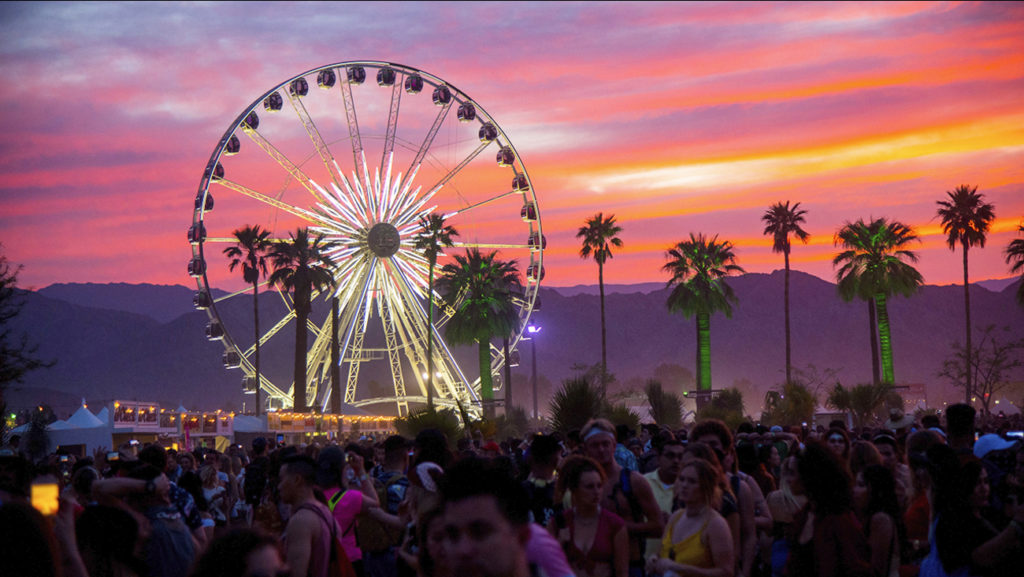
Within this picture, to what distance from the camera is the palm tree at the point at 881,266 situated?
214 feet

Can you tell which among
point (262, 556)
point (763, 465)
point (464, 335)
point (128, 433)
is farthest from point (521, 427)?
point (262, 556)

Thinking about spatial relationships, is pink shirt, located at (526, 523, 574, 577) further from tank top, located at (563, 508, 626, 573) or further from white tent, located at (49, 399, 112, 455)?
white tent, located at (49, 399, 112, 455)

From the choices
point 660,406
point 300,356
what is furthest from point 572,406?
point 300,356

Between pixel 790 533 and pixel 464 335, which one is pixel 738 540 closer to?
pixel 790 533

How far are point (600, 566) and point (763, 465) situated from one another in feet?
14.5

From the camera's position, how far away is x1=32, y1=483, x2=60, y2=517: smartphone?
4.93 metres

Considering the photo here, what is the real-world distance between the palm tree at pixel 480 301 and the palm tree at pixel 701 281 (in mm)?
10068

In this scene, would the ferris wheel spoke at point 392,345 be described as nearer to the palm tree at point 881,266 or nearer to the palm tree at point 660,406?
the palm tree at point 660,406

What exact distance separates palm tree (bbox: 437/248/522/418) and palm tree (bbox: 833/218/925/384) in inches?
768

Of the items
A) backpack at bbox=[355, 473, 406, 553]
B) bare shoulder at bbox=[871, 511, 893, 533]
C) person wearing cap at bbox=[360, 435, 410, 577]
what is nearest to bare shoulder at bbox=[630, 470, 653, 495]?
bare shoulder at bbox=[871, 511, 893, 533]

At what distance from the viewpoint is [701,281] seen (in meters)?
66.6

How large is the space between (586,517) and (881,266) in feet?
204

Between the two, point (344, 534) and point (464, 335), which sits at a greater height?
point (464, 335)

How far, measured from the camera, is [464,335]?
6234 centimetres
